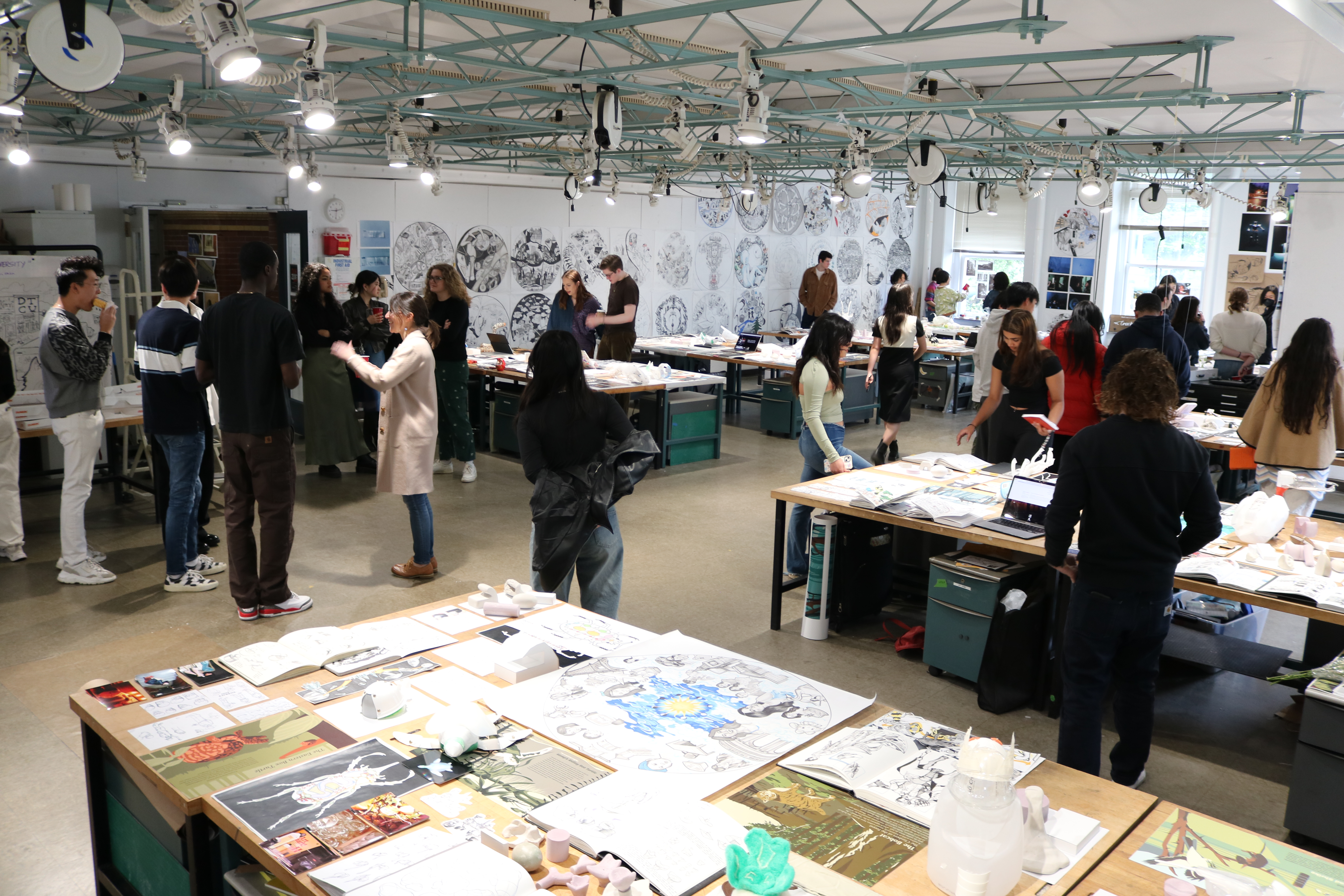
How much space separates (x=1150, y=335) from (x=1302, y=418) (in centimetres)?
162

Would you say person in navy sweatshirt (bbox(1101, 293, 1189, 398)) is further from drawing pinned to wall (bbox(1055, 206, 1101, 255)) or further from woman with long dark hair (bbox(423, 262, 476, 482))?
drawing pinned to wall (bbox(1055, 206, 1101, 255))

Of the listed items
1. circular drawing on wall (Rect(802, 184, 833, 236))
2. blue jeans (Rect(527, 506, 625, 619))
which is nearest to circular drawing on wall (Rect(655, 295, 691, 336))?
circular drawing on wall (Rect(802, 184, 833, 236))

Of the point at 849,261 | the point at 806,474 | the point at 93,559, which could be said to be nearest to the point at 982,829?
the point at 806,474

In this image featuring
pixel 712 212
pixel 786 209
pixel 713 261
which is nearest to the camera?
pixel 712 212

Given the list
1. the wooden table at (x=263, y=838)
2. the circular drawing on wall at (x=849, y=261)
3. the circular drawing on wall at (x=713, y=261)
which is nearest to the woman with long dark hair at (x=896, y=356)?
the wooden table at (x=263, y=838)

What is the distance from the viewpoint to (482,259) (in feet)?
47.1

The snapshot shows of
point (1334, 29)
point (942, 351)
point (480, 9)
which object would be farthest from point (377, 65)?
point (942, 351)

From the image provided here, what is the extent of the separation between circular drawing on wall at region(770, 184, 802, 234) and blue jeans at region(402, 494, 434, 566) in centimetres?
1280

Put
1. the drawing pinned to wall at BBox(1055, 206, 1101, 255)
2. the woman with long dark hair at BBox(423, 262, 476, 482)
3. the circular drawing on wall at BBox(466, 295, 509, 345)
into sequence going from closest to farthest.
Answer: the woman with long dark hair at BBox(423, 262, 476, 482)
the circular drawing on wall at BBox(466, 295, 509, 345)
the drawing pinned to wall at BBox(1055, 206, 1101, 255)

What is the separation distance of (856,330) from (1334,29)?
1088cm

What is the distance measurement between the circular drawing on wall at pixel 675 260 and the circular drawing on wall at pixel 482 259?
2896 millimetres

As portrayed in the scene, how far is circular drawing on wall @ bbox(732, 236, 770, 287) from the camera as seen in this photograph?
17.4 metres

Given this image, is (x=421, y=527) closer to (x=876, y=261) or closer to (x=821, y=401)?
(x=821, y=401)

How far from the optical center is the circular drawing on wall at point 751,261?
1736 centimetres
